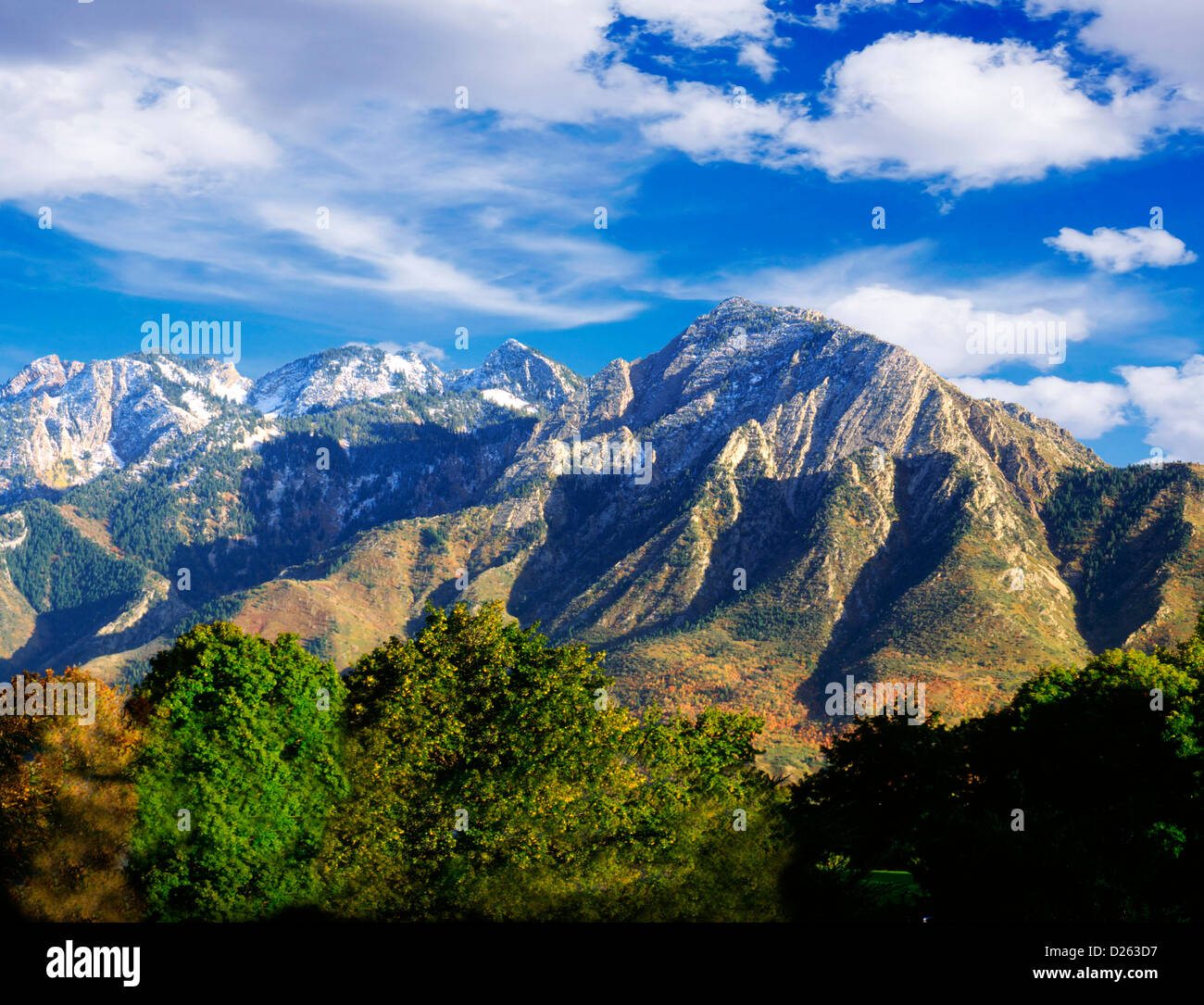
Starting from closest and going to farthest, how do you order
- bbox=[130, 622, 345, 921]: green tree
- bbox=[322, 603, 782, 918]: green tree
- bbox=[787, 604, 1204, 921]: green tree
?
bbox=[787, 604, 1204, 921]: green tree < bbox=[322, 603, 782, 918]: green tree < bbox=[130, 622, 345, 921]: green tree

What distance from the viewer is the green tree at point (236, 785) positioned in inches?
2216

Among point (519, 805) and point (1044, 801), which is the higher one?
point (519, 805)

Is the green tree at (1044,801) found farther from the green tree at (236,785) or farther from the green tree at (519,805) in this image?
the green tree at (236,785)

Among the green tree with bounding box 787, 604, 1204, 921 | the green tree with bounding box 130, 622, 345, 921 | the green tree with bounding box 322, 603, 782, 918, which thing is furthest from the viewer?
the green tree with bounding box 130, 622, 345, 921

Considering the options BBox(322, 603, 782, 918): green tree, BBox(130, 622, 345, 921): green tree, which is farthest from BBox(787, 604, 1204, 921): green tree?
BBox(130, 622, 345, 921): green tree

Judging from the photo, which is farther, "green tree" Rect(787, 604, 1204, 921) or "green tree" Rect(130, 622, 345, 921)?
"green tree" Rect(130, 622, 345, 921)

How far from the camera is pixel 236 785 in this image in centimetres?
6003

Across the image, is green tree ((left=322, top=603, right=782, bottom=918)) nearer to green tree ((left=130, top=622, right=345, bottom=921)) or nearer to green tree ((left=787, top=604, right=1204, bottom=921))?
green tree ((left=130, top=622, right=345, bottom=921))

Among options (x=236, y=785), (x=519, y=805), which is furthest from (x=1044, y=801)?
(x=236, y=785)

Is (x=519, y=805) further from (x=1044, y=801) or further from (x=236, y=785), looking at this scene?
(x=1044, y=801)

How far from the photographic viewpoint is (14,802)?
5688 cm

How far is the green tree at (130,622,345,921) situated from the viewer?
2216 inches
